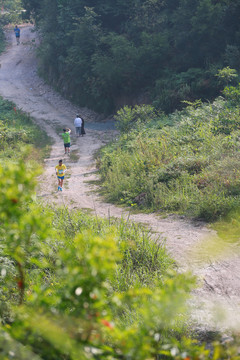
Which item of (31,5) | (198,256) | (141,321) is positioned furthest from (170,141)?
(31,5)

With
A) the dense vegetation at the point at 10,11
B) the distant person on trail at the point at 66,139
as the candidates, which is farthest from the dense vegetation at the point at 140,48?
the dense vegetation at the point at 10,11

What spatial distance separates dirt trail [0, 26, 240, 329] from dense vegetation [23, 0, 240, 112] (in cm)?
247

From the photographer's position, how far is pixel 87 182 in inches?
578

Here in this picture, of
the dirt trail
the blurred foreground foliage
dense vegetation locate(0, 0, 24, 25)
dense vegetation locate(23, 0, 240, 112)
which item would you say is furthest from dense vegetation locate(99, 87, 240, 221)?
dense vegetation locate(0, 0, 24, 25)

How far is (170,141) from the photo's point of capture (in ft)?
45.6

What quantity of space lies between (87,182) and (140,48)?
1276 cm

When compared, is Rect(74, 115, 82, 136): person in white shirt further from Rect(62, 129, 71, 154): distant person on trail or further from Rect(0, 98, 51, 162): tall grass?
Rect(62, 129, 71, 154): distant person on trail

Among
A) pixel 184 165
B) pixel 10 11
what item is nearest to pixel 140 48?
pixel 184 165

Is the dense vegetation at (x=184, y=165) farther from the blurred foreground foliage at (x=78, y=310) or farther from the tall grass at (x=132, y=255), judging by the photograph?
the blurred foreground foliage at (x=78, y=310)

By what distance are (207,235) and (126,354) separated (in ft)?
18.3

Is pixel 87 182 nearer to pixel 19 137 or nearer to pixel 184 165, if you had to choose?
pixel 184 165

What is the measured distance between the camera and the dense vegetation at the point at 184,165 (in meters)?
9.20

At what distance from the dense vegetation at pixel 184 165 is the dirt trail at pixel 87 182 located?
0.65 meters

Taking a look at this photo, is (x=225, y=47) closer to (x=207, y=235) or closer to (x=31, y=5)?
(x=207, y=235)
